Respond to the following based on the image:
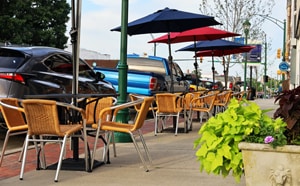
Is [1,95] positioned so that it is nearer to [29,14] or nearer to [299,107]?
[299,107]

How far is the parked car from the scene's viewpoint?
7.69 meters

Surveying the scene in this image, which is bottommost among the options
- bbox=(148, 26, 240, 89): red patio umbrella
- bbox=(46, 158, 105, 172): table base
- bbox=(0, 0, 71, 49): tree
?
bbox=(46, 158, 105, 172): table base

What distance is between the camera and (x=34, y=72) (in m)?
8.06

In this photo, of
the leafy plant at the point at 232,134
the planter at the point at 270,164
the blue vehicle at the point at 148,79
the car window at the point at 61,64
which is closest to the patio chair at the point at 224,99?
the blue vehicle at the point at 148,79

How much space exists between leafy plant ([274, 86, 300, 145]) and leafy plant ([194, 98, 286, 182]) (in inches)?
2.3

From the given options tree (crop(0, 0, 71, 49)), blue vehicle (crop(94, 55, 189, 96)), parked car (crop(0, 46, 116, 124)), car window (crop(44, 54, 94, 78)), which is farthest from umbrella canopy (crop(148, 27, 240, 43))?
tree (crop(0, 0, 71, 49))

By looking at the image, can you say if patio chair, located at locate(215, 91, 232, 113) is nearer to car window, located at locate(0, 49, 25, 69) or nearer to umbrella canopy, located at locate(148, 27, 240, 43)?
umbrella canopy, located at locate(148, 27, 240, 43)

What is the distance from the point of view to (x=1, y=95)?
25.1 feet

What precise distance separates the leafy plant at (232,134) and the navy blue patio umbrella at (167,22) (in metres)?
5.95

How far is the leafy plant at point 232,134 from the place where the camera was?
152 inches

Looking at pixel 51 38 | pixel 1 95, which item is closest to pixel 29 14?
pixel 51 38

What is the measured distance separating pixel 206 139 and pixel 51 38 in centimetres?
3021

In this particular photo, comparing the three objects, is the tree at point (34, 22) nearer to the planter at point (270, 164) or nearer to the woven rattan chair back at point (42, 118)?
the woven rattan chair back at point (42, 118)

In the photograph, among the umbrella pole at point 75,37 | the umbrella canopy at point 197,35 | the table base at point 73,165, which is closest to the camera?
the table base at point 73,165
